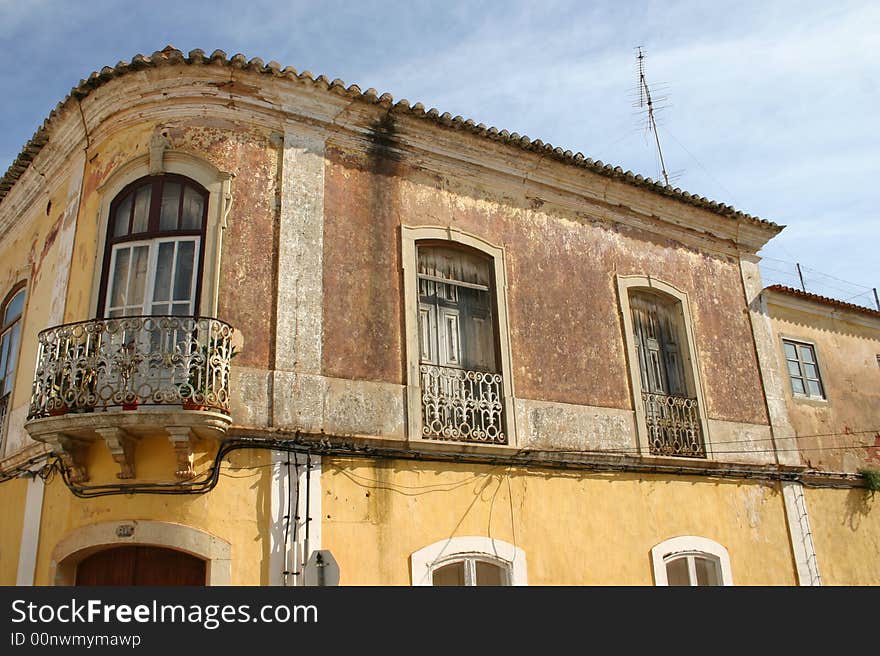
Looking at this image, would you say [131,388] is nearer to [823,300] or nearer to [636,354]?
[636,354]

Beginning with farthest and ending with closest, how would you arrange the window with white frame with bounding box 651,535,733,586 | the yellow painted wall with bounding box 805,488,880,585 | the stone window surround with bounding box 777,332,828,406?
the stone window surround with bounding box 777,332,828,406 < the yellow painted wall with bounding box 805,488,880,585 < the window with white frame with bounding box 651,535,733,586

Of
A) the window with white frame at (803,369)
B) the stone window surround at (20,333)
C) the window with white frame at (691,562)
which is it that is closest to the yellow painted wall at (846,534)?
the window with white frame at (803,369)

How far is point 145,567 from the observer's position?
298 inches

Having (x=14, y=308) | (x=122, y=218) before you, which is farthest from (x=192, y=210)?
(x=14, y=308)

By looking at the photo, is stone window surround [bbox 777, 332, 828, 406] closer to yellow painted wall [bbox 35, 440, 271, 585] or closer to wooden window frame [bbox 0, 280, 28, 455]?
yellow painted wall [bbox 35, 440, 271, 585]

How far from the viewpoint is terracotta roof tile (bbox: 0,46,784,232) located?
862cm

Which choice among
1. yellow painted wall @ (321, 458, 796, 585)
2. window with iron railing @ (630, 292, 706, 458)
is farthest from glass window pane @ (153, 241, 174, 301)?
window with iron railing @ (630, 292, 706, 458)

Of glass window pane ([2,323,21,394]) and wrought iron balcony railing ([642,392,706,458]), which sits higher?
glass window pane ([2,323,21,394])

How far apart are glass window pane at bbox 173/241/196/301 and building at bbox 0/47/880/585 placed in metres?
0.03

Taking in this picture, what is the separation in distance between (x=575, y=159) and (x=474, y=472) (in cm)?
468

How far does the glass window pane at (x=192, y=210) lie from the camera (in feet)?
28.0

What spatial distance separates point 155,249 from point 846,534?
10.5 metres

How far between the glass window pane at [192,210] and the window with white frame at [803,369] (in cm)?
935

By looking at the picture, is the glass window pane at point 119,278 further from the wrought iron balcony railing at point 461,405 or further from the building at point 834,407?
the building at point 834,407
